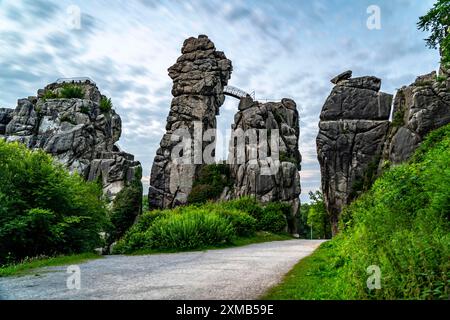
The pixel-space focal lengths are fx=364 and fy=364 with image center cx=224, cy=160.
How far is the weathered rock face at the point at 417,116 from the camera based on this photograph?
31359 millimetres

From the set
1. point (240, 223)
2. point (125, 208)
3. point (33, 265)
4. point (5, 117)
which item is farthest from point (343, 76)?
point (5, 117)

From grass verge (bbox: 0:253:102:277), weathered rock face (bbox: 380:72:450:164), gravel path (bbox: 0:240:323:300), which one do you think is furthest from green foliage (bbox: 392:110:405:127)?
grass verge (bbox: 0:253:102:277)

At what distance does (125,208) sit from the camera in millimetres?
40906

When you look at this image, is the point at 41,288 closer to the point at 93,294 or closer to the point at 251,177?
the point at 93,294

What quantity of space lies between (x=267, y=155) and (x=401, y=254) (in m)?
37.1

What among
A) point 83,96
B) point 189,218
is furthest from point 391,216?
point 83,96

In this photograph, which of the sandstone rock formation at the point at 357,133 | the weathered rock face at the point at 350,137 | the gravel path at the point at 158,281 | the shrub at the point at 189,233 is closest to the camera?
the gravel path at the point at 158,281

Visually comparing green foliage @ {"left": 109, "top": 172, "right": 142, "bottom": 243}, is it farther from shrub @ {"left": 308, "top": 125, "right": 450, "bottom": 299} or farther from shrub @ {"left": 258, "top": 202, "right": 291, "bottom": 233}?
shrub @ {"left": 308, "top": 125, "right": 450, "bottom": 299}

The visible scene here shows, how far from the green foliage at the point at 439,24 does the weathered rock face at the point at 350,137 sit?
17.4 m

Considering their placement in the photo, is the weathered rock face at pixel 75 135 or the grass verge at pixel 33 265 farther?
the weathered rock face at pixel 75 135

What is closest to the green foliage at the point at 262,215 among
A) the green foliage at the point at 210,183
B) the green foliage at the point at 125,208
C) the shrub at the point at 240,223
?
the shrub at the point at 240,223

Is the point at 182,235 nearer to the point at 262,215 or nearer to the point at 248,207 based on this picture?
the point at 248,207

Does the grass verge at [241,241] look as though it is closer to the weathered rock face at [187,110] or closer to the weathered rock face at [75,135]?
the weathered rock face at [187,110]

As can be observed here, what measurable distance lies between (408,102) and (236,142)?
64.3 ft
